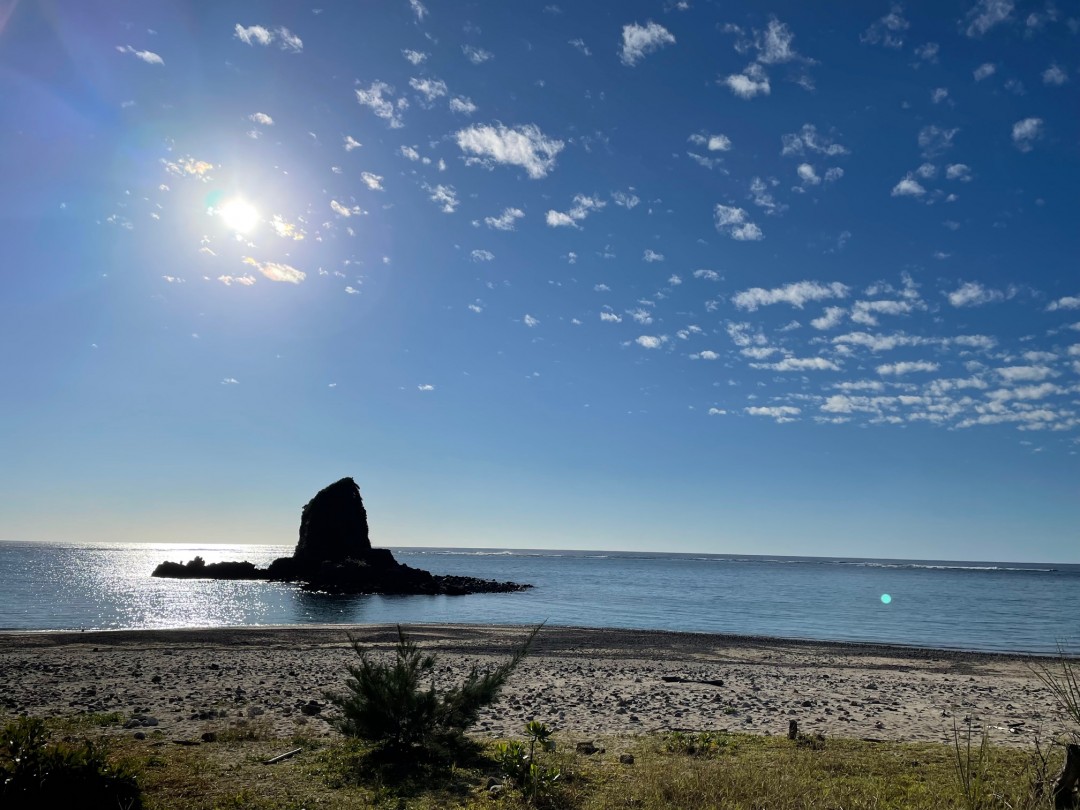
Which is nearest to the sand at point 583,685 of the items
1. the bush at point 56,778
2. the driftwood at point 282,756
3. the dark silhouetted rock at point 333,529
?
the driftwood at point 282,756

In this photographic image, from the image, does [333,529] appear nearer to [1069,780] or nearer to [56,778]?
[56,778]

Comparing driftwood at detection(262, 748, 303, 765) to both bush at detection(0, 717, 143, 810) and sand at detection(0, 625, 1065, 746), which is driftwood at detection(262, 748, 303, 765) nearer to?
sand at detection(0, 625, 1065, 746)

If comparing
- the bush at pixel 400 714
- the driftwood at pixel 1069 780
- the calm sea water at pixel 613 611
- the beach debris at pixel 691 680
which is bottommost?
the calm sea water at pixel 613 611

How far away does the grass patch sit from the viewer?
25.5ft

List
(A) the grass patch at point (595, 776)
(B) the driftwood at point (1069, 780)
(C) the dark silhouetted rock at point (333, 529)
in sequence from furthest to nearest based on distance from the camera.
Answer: (C) the dark silhouetted rock at point (333, 529)
(A) the grass patch at point (595, 776)
(B) the driftwood at point (1069, 780)

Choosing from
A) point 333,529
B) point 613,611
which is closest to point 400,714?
point 613,611

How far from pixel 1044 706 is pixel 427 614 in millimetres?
44745

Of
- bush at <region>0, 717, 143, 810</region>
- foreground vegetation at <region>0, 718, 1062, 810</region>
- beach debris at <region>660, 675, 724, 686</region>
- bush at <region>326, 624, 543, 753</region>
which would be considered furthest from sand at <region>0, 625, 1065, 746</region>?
bush at <region>0, 717, 143, 810</region>

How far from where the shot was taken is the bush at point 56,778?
6.58 metres

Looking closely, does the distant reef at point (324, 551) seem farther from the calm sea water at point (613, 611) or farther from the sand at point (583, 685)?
the sand at point (583, 685)

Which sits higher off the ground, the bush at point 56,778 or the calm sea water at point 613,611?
the bush at point 56,778

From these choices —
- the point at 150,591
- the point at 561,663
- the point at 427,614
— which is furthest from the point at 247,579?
the point at 561,663

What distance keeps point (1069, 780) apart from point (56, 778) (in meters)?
10.7

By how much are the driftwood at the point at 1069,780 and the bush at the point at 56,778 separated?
9.83 meters
